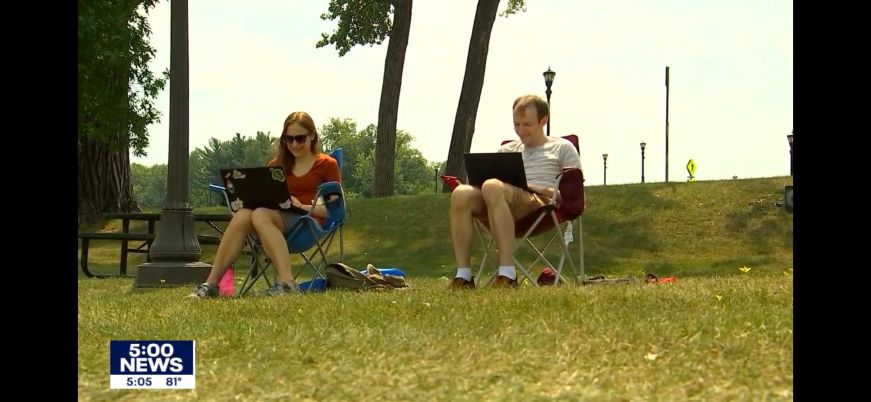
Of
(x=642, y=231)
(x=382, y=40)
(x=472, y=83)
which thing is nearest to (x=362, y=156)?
(x=382, y=40)

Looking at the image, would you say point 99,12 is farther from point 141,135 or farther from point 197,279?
point 197,279

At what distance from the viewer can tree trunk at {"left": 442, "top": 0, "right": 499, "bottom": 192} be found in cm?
1712

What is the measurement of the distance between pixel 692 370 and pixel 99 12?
40.6 feet

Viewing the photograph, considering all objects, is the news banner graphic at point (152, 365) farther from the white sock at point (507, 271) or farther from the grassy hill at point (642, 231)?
the grassy hill at point (642, 231)

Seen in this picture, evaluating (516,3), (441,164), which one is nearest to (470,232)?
(516,3)

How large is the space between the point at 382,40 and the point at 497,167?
14224 mm

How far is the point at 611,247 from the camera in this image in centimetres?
1373

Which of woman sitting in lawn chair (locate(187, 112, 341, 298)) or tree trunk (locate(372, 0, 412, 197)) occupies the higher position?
tree trunk (locate(372, 0, 412, 197))

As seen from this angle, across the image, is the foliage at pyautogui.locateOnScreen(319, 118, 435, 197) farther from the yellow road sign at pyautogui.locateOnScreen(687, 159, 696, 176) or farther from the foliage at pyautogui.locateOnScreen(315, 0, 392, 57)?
the foliage at pyautogui.locateOnScreen(315, 0, 392, 57)

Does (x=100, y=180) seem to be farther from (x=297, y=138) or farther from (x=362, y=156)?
(x=362, y=156)

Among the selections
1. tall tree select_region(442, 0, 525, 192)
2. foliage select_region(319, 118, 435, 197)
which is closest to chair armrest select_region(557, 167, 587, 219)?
tall tree select_region(442, 0, 525, 192)

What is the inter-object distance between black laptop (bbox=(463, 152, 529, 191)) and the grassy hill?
5593 millimetres

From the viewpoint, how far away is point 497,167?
638cm

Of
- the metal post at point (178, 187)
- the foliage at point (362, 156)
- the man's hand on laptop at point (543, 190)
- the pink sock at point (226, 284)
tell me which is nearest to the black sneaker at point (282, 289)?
the pink sock at point (226, 284)
